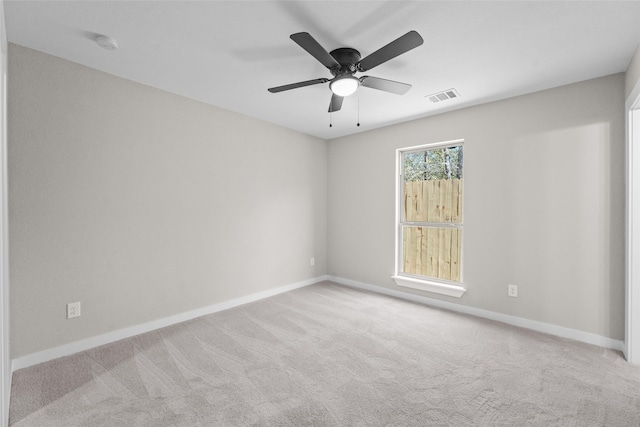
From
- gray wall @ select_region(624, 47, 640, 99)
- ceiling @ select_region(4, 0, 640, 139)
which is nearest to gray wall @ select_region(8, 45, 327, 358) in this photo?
ceiling @ select_region(4, 0, 640, 139)

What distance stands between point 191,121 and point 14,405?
275cm

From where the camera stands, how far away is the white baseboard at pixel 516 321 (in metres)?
2.78

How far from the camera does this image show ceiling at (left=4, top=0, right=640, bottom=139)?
1896 millimetres

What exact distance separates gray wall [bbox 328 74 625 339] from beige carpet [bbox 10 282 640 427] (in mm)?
405

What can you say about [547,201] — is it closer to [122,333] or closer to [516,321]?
[516,321]

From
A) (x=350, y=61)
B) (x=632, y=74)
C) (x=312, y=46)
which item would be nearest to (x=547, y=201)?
(x=632, y=74)

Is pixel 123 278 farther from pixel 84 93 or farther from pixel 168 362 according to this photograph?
pixel 84 93

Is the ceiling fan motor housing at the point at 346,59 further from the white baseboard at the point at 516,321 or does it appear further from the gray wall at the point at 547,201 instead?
the white baseboard at the point at 516,321

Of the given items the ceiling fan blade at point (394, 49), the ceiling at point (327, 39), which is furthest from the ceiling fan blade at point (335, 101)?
the ceiling fan blade at point (394, 49)

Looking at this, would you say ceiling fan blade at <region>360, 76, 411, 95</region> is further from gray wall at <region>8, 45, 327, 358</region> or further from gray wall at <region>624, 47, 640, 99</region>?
gray wall at <region>8, 45, 327, 358</region>

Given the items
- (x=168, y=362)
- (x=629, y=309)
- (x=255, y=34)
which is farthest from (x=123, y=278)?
(x=629, y=309)

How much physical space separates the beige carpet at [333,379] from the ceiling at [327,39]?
8.25 ft

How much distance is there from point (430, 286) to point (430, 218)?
912 millimetres

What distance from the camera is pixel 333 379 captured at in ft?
7.38
